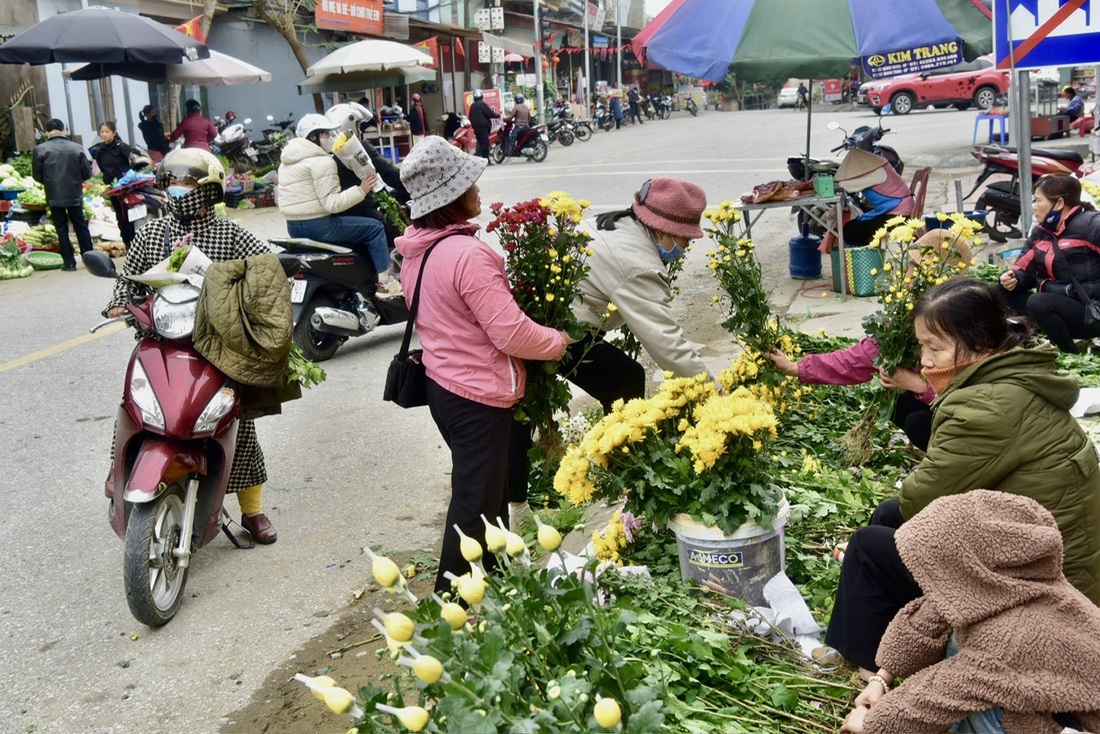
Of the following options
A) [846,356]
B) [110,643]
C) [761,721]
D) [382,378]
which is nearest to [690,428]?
[761,721]

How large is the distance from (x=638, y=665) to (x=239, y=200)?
16961 mm

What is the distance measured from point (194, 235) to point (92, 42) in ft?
32.2

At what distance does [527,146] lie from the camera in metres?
24.7

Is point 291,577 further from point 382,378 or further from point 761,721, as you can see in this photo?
point 382,378

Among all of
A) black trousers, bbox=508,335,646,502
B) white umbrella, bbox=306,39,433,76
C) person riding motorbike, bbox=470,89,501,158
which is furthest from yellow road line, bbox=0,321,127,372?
person riding motorbike, bbox=470,89,501,158

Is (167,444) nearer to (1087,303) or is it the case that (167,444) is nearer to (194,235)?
(194,235)

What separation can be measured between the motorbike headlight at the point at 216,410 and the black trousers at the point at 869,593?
8.41ft

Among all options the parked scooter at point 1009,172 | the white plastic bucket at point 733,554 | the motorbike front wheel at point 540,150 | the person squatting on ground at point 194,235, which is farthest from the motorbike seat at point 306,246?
the motorbike front wheel at point 540,150

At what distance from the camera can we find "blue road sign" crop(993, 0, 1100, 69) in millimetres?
6047

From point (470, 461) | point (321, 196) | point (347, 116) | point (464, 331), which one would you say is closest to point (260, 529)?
point (470, 461)

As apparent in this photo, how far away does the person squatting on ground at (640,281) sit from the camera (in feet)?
14.4

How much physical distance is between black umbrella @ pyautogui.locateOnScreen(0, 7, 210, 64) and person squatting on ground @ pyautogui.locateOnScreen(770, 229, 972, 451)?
1119cm

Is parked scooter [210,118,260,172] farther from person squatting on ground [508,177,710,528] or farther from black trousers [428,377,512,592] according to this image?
black trousers [428,377,512,592]

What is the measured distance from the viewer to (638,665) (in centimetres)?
244
